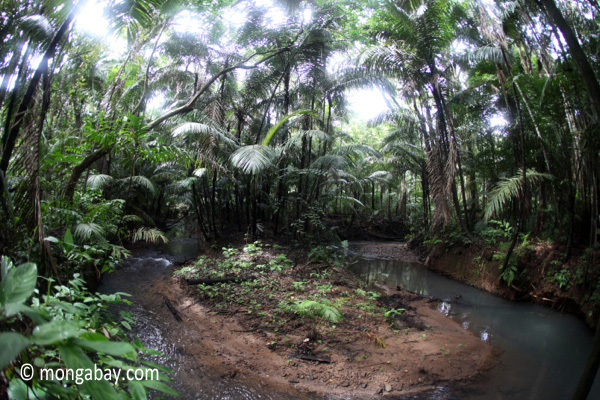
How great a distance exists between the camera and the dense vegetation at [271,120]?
201 centimetres

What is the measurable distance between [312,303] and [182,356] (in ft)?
5.72

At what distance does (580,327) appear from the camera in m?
4.65

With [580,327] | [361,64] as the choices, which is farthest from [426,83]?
[580,327]

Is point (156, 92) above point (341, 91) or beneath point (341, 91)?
beneath

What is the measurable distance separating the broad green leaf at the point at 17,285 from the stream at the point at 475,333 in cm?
101

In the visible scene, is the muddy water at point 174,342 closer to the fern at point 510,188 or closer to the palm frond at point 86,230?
the palm frond at point 86,230

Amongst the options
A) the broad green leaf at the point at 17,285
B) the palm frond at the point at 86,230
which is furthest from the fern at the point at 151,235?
the broad green leaf at the point at 17,285

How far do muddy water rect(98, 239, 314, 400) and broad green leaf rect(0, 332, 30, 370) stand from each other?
0.75 meters

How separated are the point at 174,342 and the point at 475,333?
14.9 feet

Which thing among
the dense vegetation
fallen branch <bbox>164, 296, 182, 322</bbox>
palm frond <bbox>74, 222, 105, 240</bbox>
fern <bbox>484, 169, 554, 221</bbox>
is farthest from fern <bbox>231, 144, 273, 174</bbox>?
fern <bbox>484, 169, 554, 221</bbox>

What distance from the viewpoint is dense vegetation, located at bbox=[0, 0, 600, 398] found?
2014mm

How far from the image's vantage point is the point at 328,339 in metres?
3.98

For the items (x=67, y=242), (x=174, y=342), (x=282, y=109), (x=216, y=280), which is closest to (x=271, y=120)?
(x=282, y=109)

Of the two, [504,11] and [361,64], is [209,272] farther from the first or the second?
[504,11]
